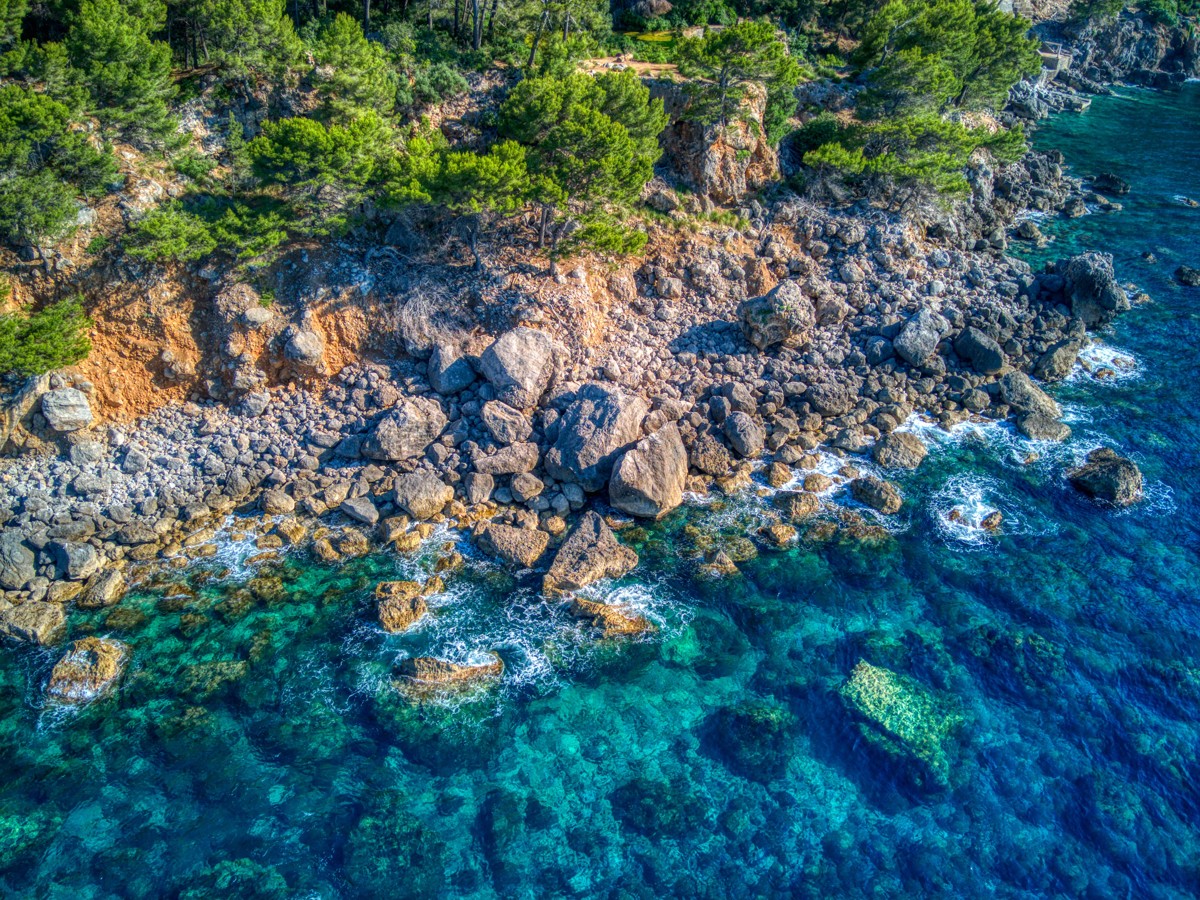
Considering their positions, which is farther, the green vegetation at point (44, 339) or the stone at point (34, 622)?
the green vegetation at point (44, 339)

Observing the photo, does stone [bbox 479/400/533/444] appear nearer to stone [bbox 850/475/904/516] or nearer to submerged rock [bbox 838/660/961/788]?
stone [bbox 850/475/904/516]

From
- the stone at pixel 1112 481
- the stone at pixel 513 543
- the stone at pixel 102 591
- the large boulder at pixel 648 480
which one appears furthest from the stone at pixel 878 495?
the stone at pixel 102 591

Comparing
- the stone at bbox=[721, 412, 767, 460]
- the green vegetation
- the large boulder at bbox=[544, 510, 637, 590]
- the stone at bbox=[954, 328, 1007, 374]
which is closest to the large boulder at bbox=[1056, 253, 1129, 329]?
the stone at bbox=[954, 328, 1007, 374]

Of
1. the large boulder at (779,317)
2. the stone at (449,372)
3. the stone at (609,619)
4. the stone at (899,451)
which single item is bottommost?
the stone at (609,619)

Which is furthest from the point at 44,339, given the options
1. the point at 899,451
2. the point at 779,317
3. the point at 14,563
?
the point at 899,451

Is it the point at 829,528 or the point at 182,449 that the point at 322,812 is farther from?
the point at 829,528

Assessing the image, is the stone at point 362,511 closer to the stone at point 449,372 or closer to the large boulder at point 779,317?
the stone at point 449,372

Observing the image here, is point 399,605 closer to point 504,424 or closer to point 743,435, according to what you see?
point 504,424
